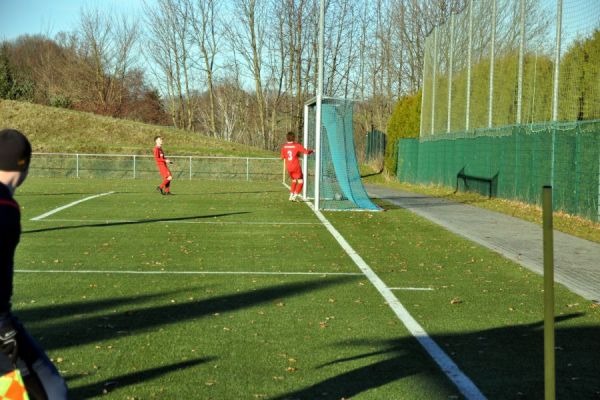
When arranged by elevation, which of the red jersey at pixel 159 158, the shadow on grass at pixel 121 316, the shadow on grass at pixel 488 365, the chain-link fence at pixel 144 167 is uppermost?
the red jersey at pixel 159 158

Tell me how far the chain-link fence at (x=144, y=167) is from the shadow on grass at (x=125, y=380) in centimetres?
4030

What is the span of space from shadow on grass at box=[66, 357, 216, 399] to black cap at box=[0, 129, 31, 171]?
211 centimetres

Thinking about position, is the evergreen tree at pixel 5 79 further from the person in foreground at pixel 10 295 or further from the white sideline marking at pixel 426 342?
the person in foreground at pixel 10 295

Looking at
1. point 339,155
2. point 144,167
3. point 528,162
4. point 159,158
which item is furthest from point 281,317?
point 144,167

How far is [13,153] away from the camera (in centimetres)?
369

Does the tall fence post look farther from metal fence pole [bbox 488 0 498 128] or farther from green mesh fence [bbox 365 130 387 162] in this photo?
green mesh fence [bbox 365 130 387 162]

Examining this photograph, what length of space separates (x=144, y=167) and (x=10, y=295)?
4484 cm

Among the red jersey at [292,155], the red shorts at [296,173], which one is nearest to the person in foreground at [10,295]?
the red jersey at [292,155]

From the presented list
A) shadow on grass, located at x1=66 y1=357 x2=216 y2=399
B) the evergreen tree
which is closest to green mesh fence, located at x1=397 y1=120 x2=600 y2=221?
shadow on grass, located at x1=66 y1=357 x2=216 y2=399

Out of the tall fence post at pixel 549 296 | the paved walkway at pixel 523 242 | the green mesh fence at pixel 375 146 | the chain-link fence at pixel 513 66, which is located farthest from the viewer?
the green mesh fence at pixel 375 146

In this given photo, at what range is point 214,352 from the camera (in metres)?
6.63

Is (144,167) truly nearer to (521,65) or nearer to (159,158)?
(159,158)

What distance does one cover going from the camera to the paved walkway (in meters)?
11.0

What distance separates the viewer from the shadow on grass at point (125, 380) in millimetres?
5461
